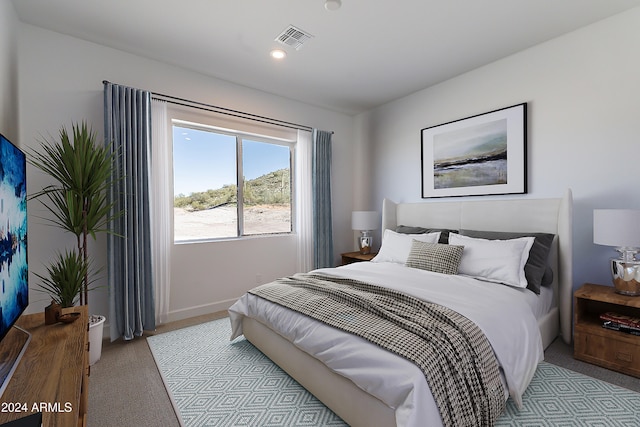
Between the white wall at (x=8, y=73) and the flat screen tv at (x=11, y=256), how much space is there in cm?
83

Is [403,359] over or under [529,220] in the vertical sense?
under

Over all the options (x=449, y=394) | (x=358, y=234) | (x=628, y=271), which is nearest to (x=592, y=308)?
(x=628, y=271)

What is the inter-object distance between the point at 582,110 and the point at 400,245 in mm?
1976

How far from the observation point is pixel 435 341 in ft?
4.68

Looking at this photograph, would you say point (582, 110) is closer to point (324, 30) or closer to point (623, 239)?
point (623, 239)

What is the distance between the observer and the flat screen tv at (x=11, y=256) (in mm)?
1170

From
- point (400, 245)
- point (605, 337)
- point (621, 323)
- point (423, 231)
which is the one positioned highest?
point (423, 231)

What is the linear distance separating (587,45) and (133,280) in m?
4.49

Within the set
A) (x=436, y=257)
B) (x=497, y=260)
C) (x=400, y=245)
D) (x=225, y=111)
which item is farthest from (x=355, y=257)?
(x=225, y=111)

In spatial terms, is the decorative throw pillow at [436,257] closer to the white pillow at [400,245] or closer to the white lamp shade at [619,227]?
Answer: the white pillow at [400,245]

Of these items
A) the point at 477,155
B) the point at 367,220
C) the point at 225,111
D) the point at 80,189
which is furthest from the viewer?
the point at 367,220

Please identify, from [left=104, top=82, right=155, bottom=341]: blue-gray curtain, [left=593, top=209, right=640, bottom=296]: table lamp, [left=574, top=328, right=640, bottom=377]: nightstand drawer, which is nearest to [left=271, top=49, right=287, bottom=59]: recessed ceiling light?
[left=104, top=82, right=155, bottom=341]: blue-gray curtain

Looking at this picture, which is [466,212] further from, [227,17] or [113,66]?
[113,66]

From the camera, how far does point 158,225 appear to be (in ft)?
9.77
